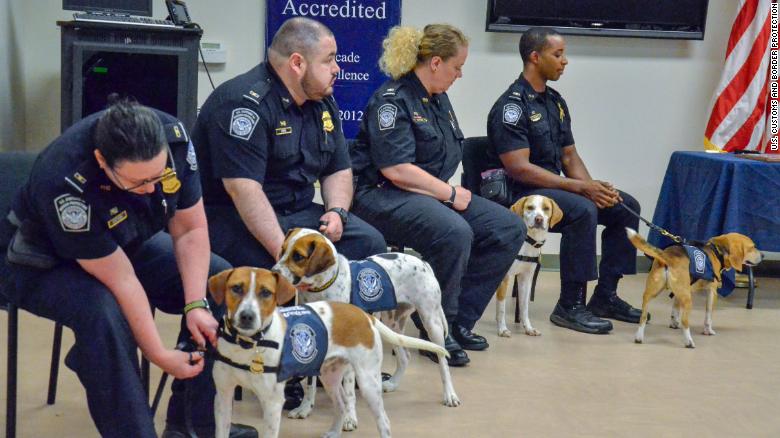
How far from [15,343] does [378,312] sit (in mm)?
1245

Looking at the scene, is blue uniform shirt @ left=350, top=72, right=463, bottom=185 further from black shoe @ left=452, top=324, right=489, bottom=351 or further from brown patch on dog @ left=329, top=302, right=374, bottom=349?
brown patch on dog @ left=329, top=302, right=374, bottom=349

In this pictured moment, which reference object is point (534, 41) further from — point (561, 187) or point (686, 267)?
point (686, 267)

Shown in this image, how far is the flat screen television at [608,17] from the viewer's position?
5.52 m

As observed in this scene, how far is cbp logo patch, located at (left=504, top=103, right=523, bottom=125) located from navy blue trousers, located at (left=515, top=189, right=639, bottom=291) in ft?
1.15

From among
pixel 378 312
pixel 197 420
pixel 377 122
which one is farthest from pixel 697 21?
pixel 197 420

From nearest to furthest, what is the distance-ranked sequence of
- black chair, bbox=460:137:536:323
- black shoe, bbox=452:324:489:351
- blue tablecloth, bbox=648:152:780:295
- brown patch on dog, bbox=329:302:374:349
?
brown patch on dog, bbox=329:302:374:349
black shoe, bbox=452:324:489:351
black chair, bbox=460:137:536:323
blue tablecloth, bbox=648:152:780:295

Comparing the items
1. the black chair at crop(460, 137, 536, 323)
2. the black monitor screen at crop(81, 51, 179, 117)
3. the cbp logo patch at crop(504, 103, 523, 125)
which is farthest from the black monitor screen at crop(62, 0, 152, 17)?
the cbp logo patch at crop(504, 103, 523, 125)

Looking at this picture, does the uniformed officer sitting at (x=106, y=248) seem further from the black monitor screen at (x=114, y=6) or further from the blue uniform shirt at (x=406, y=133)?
the black monitor screen at (x=114, y=6)

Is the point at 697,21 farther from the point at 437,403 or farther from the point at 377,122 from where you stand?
the point at 437,403

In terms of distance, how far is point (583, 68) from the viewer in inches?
226

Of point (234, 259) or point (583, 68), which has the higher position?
point (583, 68)

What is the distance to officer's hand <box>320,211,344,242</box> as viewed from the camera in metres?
3.16

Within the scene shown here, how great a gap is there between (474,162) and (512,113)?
305 millimetres

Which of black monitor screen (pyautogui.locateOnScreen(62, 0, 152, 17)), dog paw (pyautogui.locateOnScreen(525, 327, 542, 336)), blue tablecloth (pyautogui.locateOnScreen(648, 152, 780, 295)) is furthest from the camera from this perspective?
blue tablecloth (pyautogui.locateOnScreen(648, 152, 780, 295))
